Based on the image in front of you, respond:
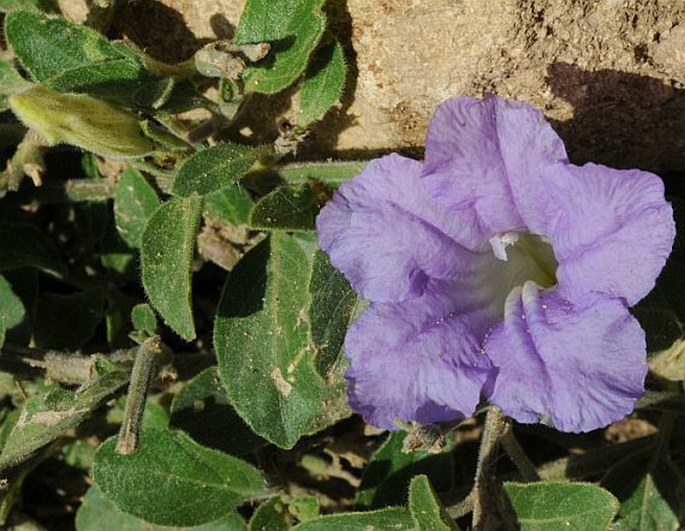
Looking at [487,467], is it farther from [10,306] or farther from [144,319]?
[10,306]

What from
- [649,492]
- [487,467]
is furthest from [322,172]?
[649,492]

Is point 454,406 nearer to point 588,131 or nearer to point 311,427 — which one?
point 311,427

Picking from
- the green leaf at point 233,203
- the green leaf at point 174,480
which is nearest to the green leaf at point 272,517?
the green leaf at point 174,480

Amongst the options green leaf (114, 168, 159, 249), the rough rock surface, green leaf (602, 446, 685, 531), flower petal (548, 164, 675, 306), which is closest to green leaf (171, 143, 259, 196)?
the rough rock surface

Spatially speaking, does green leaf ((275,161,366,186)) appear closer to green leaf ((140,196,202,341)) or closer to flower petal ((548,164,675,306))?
green leaf ((140,196,202,341))

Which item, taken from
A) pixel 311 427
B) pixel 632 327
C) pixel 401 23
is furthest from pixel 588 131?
pixel 311 427
